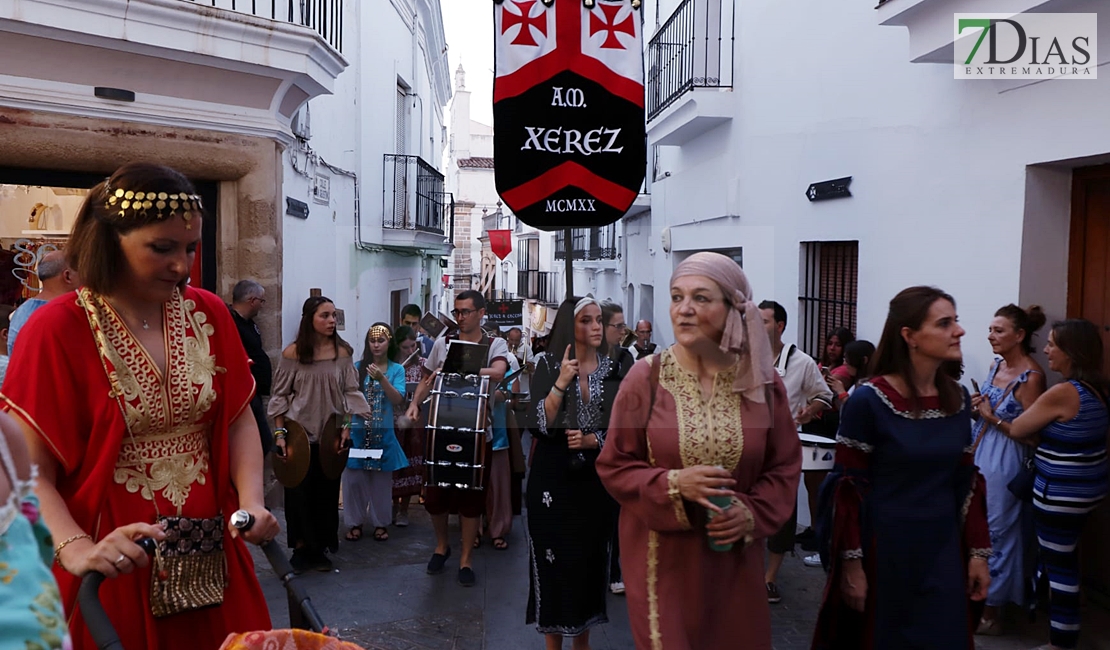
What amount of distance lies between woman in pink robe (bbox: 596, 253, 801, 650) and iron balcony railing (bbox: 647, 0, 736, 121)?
23.8 ft

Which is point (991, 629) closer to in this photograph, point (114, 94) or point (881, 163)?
point (881, 163)

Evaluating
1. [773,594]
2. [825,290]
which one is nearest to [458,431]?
[773,594]

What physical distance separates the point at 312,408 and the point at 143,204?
3.72m

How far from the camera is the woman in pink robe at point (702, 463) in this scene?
2822 mm

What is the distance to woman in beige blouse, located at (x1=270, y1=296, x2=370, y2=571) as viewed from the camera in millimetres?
→ 5773

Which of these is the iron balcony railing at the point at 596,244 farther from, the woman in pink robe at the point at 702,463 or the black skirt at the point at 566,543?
the woman in pink robe at the point at 702,463

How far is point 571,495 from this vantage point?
422cm

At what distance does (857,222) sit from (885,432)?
12.8ft

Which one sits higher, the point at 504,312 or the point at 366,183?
the point at 366,183

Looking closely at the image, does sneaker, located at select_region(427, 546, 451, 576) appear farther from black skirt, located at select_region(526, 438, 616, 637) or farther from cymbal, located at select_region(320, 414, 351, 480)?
black skirt, located at select_region(526, 438, 616, 637)

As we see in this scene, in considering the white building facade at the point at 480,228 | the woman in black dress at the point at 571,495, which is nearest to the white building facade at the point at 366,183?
the woman in black dress at the point at 571,495

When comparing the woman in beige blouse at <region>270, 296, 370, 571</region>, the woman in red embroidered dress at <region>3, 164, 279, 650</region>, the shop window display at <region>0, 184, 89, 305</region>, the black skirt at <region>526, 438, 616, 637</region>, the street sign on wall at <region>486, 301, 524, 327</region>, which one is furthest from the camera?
the street sign on wall at <region>486, 301, 524, 327</region>

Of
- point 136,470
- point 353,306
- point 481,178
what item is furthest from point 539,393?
point 481,178

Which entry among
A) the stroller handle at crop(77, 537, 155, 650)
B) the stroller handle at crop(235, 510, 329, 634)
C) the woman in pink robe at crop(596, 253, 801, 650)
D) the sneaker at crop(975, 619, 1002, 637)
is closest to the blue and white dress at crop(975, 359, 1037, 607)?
the sneaker at crop(975, 619, 1002, 637)
